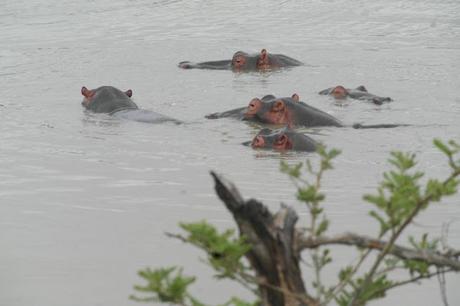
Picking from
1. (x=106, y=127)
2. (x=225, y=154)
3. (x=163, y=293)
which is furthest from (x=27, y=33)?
(x=163, y=293)

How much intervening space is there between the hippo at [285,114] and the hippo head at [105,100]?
857 mm

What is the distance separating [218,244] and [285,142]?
200 inches

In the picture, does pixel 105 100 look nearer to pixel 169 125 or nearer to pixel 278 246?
pixel 169 125

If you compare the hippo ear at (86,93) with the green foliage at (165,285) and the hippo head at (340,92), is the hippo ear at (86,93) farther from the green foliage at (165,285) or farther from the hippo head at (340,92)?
the green foliage at (165,285)

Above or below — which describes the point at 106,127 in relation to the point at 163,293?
below

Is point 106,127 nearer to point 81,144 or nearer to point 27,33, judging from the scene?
point 81,144

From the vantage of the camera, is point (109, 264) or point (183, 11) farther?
point (183, 11)

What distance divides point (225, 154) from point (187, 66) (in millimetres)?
4528

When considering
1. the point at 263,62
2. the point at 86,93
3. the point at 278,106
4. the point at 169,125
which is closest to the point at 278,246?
the point at 169,125

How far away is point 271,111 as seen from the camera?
8.88m

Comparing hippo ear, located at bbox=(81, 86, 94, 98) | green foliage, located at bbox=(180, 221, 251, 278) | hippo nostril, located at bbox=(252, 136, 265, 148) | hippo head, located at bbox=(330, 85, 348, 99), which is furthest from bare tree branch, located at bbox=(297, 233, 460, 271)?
hippo head, located at bbox=(330, 85, 348, 99)

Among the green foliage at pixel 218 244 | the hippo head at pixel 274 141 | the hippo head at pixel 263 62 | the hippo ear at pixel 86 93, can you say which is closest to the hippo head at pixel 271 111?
the hippo head at pixel 274 141

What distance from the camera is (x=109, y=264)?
4.79 m

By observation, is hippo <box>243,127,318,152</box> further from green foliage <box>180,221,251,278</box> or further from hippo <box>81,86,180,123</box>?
green foliage <box>180,221,251,278</box>
